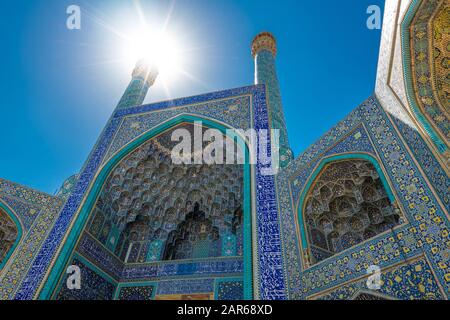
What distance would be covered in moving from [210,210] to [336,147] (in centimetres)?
316

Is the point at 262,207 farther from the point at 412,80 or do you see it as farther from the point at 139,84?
the point at 139,84

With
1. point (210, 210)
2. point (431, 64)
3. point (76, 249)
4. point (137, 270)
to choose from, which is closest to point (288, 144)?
point (210, 210)

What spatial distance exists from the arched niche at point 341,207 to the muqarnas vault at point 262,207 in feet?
0.05

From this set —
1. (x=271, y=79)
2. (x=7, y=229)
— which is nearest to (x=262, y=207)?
(x=271, y=79)

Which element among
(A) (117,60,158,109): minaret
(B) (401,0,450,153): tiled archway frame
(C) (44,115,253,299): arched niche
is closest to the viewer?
(B) (401,0,450,153): tiled archway frame

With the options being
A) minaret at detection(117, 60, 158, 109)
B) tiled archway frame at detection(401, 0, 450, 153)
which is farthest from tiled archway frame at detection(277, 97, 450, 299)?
minaret at detection(117, 60, 158, 109)

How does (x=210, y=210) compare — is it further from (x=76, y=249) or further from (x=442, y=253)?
(x=442, y=253)

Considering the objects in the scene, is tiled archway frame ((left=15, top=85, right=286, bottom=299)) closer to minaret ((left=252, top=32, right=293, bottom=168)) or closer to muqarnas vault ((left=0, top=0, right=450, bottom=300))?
muqarnas vault ((left=0, top=0, right=450, bottom=300))

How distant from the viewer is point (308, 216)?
462 cm

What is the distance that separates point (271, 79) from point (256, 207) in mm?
4922

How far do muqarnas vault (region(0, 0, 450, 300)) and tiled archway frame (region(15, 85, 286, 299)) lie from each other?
21mm

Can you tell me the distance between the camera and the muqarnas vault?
128 inches

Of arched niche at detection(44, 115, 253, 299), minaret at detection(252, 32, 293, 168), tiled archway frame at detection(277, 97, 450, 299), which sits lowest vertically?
tiled archway frame at detection(277, 97, 450, 299)

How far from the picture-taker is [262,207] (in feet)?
16.1
